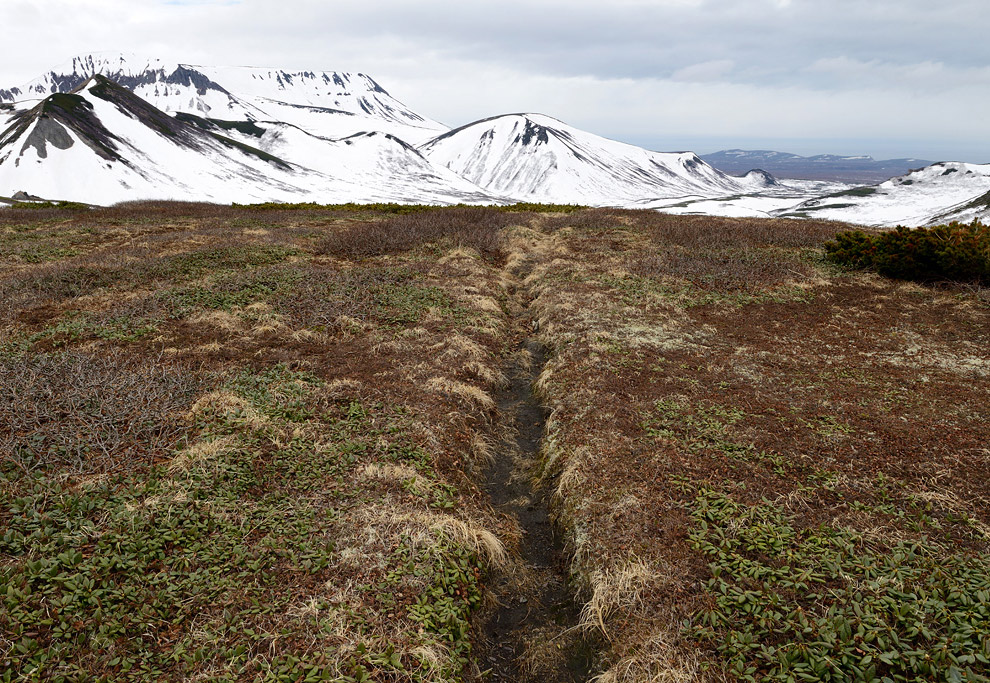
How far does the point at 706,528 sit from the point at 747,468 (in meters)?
2.07

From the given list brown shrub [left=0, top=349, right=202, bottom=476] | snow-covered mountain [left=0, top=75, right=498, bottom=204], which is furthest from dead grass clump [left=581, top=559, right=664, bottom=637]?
snow-covered mountain [left=0, top=75, right=498, bottom=204]

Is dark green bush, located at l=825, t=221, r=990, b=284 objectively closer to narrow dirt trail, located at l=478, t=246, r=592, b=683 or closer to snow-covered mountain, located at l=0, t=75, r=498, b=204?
narrow dirt trail, located at l=478, t=246, r=592, b=683

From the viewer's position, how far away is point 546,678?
668 cm

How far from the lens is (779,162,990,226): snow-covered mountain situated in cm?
13838

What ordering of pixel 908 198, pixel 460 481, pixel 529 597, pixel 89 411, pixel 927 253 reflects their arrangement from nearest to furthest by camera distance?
pixel 529 597 < pixel 89 411 < pixel 460 481 < pixel 927 253 < pixel 908 198

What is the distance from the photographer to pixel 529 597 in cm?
793

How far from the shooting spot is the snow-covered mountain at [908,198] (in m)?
138

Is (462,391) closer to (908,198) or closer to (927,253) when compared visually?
(927,253)

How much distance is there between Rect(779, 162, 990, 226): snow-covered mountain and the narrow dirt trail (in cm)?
15576

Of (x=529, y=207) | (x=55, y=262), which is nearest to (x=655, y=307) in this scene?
(x=55, y=262)

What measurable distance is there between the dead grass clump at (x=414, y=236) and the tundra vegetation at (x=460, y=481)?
27.2 feet

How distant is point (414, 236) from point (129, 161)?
12426 cm

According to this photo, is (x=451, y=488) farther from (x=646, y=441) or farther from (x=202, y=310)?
(x=202, y=310)

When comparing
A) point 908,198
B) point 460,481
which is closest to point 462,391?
point 460,481
